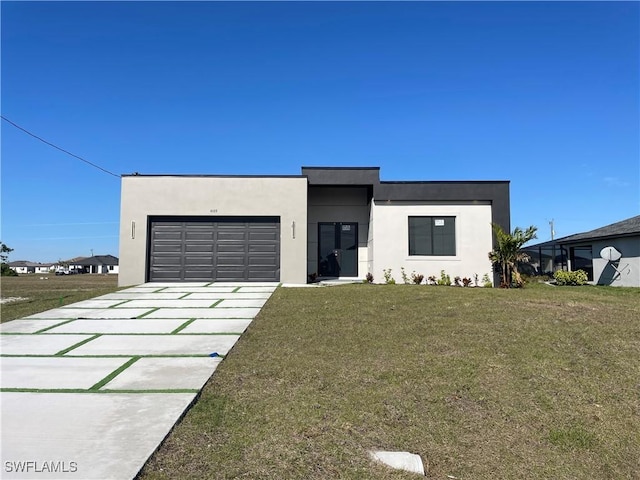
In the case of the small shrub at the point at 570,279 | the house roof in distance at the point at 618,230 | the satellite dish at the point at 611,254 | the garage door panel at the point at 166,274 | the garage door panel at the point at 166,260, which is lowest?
the small shrub at the point at 570,279

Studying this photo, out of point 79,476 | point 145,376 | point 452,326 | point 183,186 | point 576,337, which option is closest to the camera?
point 79,476

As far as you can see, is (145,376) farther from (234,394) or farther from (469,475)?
(469,475)

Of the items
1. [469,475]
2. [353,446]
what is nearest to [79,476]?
[353,446]

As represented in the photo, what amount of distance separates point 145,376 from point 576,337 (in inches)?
221

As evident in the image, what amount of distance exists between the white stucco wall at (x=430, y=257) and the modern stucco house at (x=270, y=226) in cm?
4

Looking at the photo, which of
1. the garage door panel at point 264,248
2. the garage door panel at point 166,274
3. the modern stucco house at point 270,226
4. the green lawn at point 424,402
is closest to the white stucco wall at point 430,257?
the modern stucco house at point 270,226

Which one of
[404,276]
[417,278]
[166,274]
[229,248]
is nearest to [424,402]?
[417,278]

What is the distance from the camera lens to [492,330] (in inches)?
236

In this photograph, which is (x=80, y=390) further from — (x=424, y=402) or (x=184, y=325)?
(x=424, y=402)

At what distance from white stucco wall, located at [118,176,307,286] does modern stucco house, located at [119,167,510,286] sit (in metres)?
0.03

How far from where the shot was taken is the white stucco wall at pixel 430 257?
1418 centimetres

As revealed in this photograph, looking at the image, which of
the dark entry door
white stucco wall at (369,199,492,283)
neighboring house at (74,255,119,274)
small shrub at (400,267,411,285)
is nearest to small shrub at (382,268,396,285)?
white stucco wall at (369,199,492,283)

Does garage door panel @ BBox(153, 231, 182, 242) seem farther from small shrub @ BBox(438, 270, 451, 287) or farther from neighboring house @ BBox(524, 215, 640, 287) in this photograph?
neighboring house @ BBox(524, 215, 640, 287)

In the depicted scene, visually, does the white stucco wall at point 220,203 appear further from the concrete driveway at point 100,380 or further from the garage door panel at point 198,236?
the concrete driveway at point 100,380
